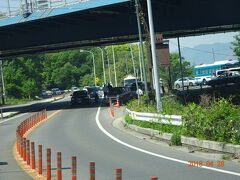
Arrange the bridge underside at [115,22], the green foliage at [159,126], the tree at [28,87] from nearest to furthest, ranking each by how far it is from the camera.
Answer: the green foliage at [159,126] → the bridge underside at [115,22] → the tree at [28,87]

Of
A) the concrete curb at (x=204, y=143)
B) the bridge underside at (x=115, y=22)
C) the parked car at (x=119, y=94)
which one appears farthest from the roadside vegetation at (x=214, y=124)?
the parked car at (x=119, y=94)

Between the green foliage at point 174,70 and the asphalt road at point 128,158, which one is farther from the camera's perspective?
the green foliage at point 174,70

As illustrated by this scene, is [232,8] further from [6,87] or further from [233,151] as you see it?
[6,87]

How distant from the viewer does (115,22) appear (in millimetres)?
43656

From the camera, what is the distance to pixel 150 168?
42.8 feet

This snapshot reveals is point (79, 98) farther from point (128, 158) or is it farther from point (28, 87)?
point (28, 87)

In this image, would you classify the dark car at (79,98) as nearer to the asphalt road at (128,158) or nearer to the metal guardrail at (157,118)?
the metal guardrail at (157,118)

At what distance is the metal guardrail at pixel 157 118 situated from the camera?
1870cm

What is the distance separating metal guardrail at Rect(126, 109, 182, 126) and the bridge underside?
14.3 m

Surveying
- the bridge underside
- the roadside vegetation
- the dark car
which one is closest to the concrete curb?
the roadside vegetation

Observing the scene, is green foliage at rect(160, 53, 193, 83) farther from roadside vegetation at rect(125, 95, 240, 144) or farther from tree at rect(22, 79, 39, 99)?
roadside vegetation at rect(125, 95, 240, 144)

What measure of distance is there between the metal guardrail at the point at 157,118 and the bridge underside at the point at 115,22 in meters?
14.3

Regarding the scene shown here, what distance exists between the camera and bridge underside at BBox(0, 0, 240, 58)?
130 ft

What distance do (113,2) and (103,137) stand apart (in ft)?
55.4
